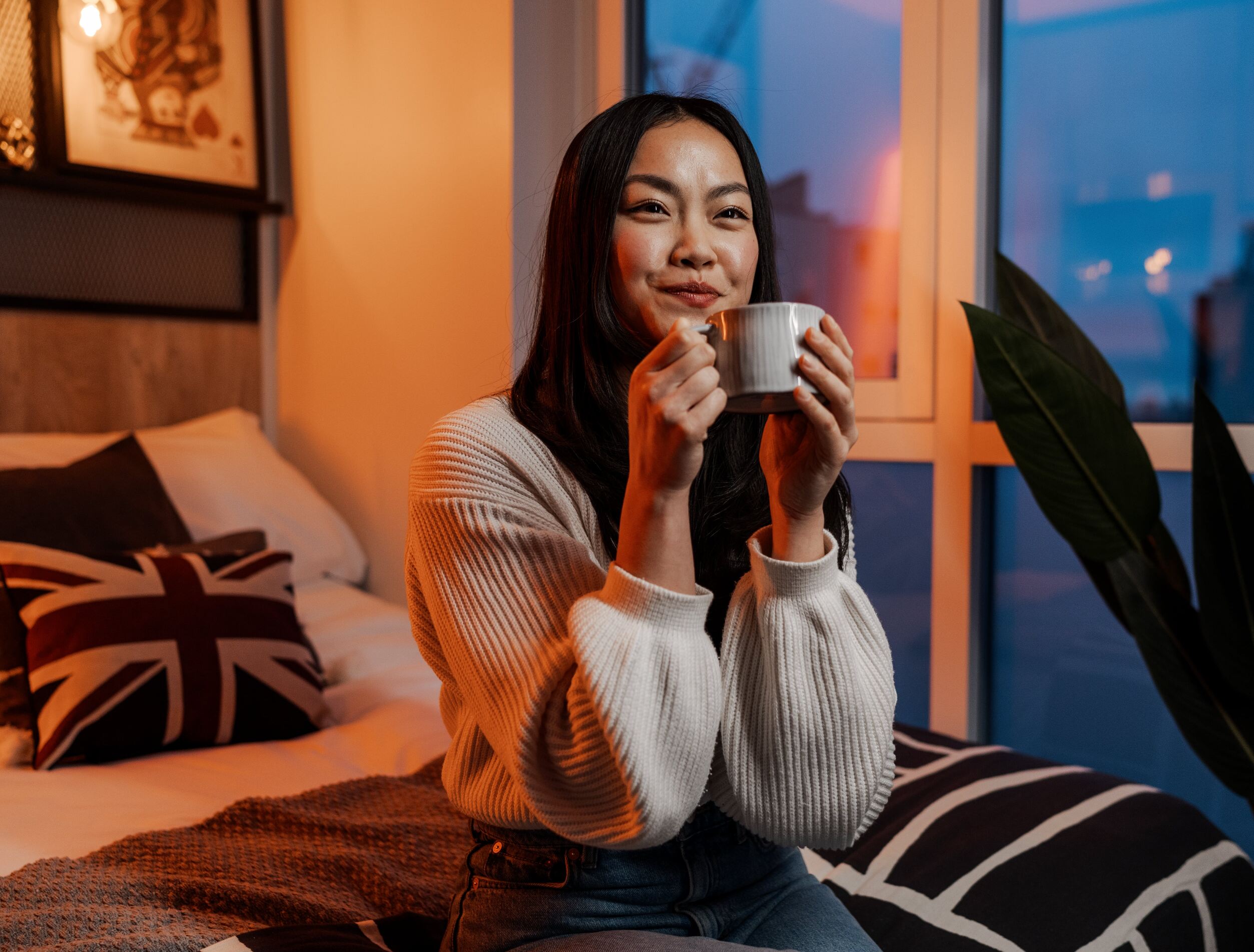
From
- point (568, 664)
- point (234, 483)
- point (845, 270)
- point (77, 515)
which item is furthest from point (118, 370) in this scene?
point (568, 664)

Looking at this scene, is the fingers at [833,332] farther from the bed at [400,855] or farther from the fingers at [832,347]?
the bed at [400,855]

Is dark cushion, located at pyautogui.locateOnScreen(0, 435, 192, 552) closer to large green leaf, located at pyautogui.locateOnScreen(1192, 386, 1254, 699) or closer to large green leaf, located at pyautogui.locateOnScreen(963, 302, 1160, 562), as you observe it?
large green leaf, located at pyautogui.locateOnScreen(963, 302, 1160, 562)

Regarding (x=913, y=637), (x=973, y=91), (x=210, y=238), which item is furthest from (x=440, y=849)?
(x=210, y=238)

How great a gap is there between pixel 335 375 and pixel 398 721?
1178 millimetres

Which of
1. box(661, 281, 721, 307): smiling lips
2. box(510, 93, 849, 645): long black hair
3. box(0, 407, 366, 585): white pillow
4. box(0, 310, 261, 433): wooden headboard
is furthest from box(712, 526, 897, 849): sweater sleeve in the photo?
box(0, 310, 261, 433): wooden headboard

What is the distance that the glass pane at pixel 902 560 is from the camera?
70.1 inches

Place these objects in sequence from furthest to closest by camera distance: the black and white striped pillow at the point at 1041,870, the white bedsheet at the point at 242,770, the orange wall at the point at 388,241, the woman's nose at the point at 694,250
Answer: the orange wall at the point at 388,241
the white bedsheet at the point at 242,770
the black and white striped pillow at the point at 1041,870
the woman's nose at the point at 694,250

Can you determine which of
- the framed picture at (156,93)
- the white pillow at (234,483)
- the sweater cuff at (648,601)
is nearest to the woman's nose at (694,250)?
the sweater cuff at (648,601)

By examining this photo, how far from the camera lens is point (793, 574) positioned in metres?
0.80

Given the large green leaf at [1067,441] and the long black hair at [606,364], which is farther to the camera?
the long black hair at [606,364]

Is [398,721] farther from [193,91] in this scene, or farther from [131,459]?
[193,91]

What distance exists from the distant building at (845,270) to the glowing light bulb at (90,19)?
146 cm

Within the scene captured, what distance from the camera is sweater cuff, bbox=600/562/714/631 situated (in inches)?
28.8

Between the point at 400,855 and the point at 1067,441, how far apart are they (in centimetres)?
82
